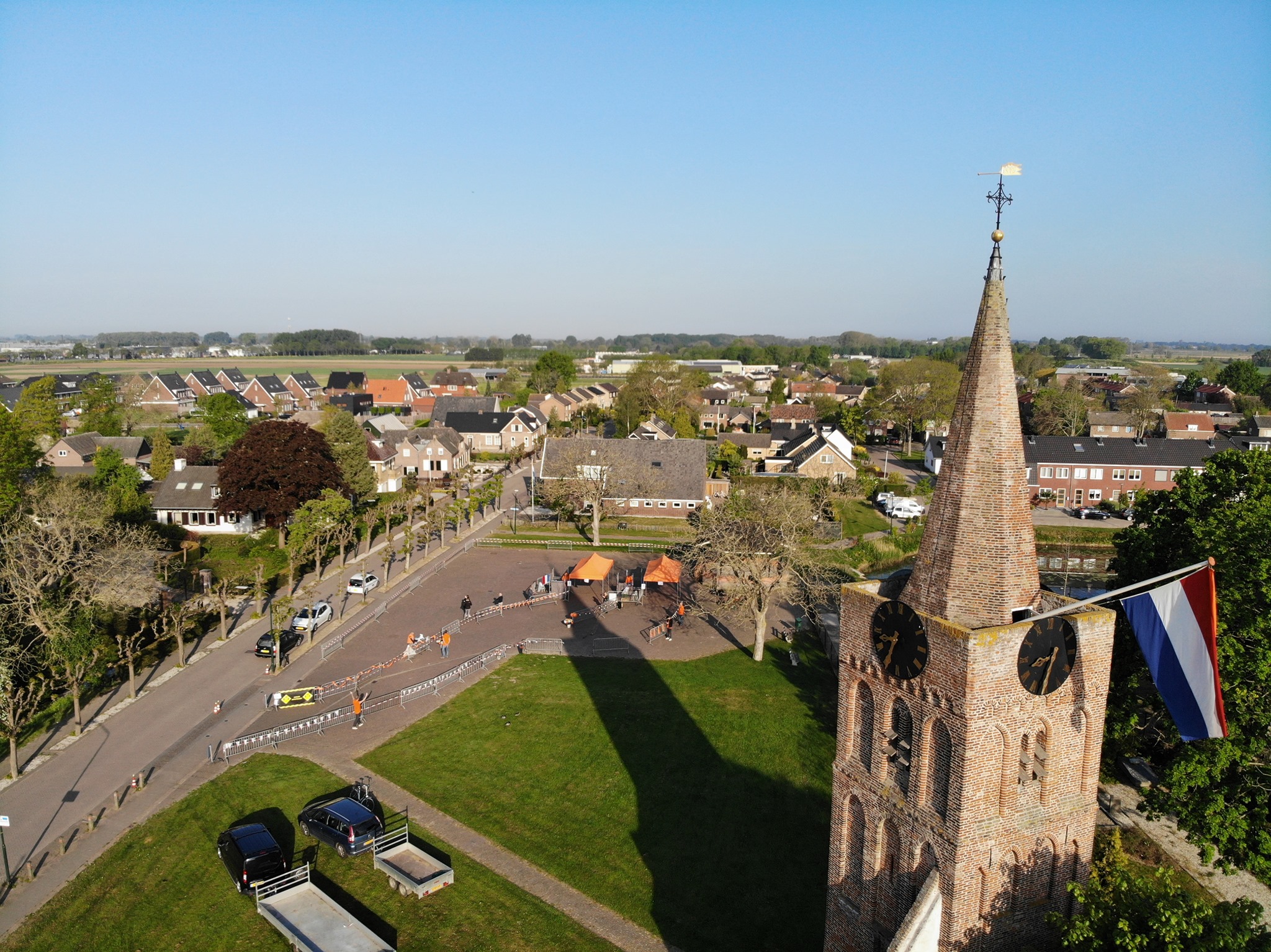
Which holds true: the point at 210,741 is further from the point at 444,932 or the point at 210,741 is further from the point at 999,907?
the point at 999,907

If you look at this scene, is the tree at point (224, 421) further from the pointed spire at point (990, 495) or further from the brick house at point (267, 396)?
the pointed spire at point (990, 495)

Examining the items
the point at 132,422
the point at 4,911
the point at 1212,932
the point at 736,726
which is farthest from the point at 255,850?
the point at 132,422

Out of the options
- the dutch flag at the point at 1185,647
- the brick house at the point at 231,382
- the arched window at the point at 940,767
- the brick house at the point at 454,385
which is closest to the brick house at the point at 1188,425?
the dutch flag at the point at 1185,647

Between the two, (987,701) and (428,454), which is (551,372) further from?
(987,701)

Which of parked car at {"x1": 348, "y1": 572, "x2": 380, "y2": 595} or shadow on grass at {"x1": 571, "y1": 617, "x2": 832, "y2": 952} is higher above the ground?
parked car at {"x1": 348, "y1": 572, "x2": 380, "y2": 595}

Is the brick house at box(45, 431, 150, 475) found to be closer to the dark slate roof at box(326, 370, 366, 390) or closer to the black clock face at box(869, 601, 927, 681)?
the dark slate roof at box(326, 370, 366, 390)

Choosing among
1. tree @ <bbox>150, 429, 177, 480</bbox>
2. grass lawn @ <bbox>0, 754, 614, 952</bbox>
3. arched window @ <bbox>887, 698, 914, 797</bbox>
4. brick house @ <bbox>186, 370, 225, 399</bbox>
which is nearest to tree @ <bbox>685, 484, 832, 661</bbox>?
grass lawn @ <bbox>0, 754, 614, 952</bbox>
